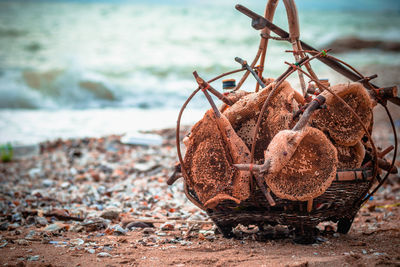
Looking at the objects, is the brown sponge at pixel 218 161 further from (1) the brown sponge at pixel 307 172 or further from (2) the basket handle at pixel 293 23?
(2) the basket handle at pixel 293 23

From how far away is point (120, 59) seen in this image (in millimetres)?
16531

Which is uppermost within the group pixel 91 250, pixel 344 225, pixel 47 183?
pixel 344 225

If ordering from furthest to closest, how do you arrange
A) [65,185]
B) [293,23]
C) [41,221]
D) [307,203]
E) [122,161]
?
[122,161] → [65,185] → [41,221] → [293,23] → [307,203]

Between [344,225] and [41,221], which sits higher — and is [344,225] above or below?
above

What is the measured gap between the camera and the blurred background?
9.04 metres

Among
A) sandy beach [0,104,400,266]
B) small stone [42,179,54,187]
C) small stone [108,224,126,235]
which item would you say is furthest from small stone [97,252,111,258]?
small stone [42,179,54,187]

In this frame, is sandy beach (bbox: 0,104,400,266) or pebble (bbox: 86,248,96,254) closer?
sandy beach (bbox: 0,104,400,266)

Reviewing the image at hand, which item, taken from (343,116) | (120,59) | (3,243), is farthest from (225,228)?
(120,59)

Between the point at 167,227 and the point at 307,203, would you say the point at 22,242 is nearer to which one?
the point at 167,227

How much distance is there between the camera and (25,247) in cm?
243

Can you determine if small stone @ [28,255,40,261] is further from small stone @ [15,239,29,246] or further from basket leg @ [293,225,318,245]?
basket leg @ [293,225,318,245]

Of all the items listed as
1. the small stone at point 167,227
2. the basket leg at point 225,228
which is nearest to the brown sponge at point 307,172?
the basket leg at point 225,228

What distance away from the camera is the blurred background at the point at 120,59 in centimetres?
904

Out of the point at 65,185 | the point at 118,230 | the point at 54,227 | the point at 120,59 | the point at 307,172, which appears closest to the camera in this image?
the point at 307,172
